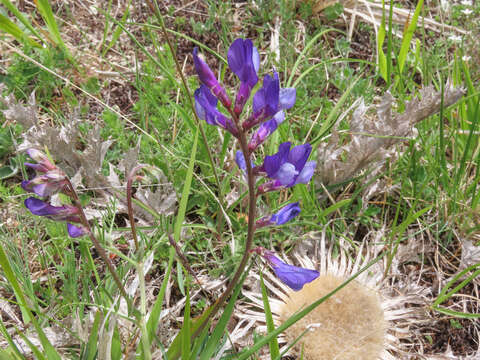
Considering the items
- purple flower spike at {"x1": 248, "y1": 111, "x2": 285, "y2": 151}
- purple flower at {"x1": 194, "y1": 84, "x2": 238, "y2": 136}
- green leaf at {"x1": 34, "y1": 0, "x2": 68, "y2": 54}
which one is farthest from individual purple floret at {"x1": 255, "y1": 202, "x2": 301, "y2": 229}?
green leaf at {"x1": 34, "y1": 0, "x2": 68, "y2": 54}

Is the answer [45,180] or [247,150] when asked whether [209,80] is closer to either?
[247,150]

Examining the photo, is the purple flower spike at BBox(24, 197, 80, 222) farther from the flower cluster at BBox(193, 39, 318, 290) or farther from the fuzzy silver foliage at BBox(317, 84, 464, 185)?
the fuzzy silver foliage at BBox(317, 84, 464, 185)

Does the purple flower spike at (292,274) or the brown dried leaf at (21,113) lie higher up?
the brown dried leaf at (21,113)

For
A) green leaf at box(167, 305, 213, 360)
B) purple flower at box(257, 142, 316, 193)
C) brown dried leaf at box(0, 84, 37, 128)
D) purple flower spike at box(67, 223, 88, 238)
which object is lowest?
green leaf at box(167, 305, 213, 360)

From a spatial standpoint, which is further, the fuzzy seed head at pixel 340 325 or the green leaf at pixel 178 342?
the fuzzy seed head at pixel 340 325

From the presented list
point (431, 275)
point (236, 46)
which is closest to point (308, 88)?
point (431, 275)

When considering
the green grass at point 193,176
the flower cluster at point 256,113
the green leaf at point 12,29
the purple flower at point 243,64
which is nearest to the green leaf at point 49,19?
the green grass at point 193,176

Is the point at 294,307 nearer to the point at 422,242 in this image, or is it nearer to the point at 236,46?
the point at 422,242

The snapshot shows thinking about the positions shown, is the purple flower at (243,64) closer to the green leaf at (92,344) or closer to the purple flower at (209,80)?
the purple flower at (209,80)
